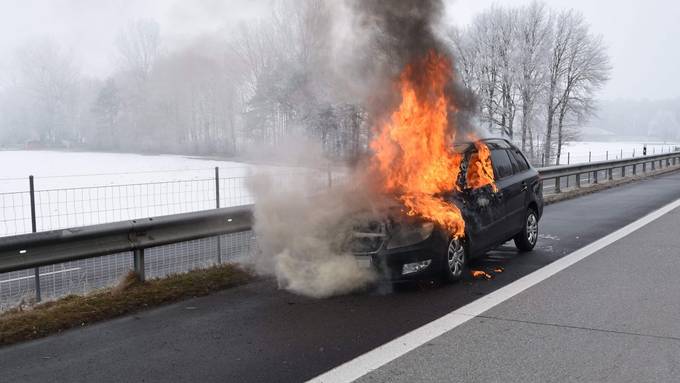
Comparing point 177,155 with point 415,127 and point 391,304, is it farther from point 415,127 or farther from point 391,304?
point 391,304

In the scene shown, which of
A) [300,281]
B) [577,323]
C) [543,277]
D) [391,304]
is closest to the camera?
[577,323]

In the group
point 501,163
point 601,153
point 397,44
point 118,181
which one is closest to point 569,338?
point 501,163

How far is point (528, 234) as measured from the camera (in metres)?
8.73

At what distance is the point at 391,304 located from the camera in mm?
5961

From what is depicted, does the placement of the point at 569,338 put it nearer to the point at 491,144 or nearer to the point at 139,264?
the point at 491,144

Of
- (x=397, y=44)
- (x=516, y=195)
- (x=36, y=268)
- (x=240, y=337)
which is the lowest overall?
(x=240, y=337)

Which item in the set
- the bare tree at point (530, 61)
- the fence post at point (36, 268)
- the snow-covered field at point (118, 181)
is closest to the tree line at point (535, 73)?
the bare tree at point (530, 61)

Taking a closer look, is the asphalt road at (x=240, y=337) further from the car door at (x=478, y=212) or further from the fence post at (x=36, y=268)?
the fence post at (x=36, y=268)

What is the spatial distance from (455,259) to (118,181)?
1637cm

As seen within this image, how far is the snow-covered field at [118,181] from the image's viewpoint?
29.0 ft

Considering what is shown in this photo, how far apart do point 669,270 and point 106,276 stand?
7.61m

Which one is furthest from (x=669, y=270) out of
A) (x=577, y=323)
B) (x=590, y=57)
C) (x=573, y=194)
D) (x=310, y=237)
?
(x=590, y=57)

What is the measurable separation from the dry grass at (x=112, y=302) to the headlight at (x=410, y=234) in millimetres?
1926

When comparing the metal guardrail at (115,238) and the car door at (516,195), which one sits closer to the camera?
the metal guardrail at (115,238)
